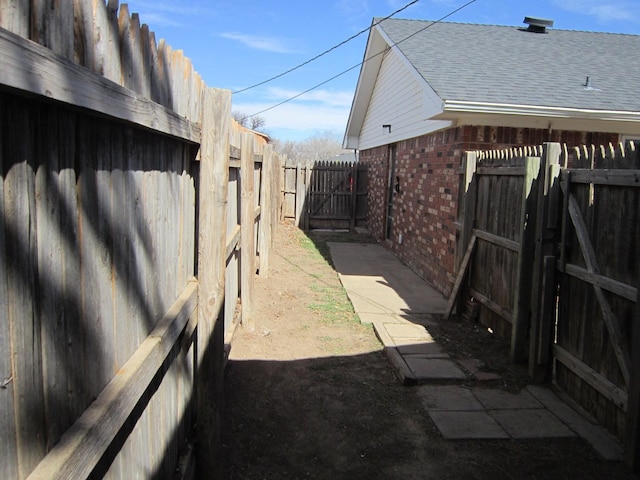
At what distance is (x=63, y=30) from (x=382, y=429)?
138 inches

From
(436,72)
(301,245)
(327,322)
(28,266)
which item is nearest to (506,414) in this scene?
(327,322)

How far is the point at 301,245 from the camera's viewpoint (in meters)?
13.1

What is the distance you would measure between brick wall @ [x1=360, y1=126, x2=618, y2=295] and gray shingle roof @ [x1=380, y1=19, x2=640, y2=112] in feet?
1.72

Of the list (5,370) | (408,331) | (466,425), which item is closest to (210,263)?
(5,370)

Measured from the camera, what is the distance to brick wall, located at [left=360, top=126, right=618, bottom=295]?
24.7 feet

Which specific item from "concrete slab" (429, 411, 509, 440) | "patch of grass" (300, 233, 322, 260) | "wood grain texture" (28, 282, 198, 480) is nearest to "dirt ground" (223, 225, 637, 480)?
"concrete slab" (429, 411, 509, 440)

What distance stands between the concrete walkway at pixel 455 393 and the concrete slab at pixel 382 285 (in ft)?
0.05

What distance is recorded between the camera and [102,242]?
5.46ft

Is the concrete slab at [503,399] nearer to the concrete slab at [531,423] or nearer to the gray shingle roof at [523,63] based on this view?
the concrete slab at [531,423]

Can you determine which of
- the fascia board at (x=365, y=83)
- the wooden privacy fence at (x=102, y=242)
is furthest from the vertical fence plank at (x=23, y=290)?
the fascia board at (x=365, y=83)

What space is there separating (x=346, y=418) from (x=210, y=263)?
1.86 metres

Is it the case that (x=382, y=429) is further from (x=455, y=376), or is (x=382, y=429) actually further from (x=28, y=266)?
(x=28, y=266)

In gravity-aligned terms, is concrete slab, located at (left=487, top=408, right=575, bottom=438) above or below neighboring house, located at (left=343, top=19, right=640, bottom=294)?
below

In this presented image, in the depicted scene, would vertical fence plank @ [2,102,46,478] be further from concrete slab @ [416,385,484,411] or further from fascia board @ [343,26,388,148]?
fascia board @ [343,26,388,148]
